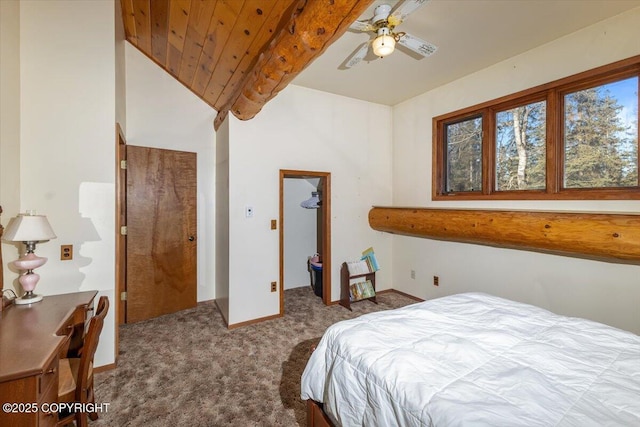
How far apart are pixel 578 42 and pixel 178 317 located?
506 cm

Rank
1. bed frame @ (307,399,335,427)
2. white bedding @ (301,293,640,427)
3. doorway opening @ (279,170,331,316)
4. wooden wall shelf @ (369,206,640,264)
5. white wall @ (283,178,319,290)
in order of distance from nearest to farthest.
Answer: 1. white bedding @ (301,293,640,427)
2. bed frame @ (307,399,335,427)
3. wooden wall shelf @ (369,206,640,264)
4. doorway opening @ (279,170,331,316)
5. white wall @ (283,178,319,290)

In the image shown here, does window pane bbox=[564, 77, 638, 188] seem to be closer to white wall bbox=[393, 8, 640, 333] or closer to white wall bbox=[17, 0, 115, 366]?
white wall bbox=[393, 8, 640, 333]

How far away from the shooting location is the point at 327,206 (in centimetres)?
392

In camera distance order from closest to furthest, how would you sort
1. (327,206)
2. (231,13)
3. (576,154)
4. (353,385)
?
1. (353,385)
2. (231,13)
3. (576,154)
4. (327,206)

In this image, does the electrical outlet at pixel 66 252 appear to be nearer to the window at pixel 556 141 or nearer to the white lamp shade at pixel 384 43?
the white lamp shade at pixel 384 43

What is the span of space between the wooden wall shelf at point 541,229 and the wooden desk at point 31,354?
3.33 m

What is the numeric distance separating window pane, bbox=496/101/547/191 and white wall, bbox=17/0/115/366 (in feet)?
13.0

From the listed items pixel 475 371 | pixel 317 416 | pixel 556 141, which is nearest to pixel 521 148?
pixel 556 141

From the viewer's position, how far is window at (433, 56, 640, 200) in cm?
235

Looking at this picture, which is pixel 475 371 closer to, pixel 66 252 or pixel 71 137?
pixel 66 252

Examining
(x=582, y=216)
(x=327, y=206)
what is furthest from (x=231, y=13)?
(x=582, y=216)

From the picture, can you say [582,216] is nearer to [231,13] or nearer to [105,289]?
[231,13]

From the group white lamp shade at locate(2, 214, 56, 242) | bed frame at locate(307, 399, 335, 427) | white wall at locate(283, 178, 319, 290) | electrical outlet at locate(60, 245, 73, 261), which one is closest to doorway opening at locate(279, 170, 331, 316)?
white wall at locate(283, 178, 319, 290)

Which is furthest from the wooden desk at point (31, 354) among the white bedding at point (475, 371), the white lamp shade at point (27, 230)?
the white bedding at point (475, 371)
